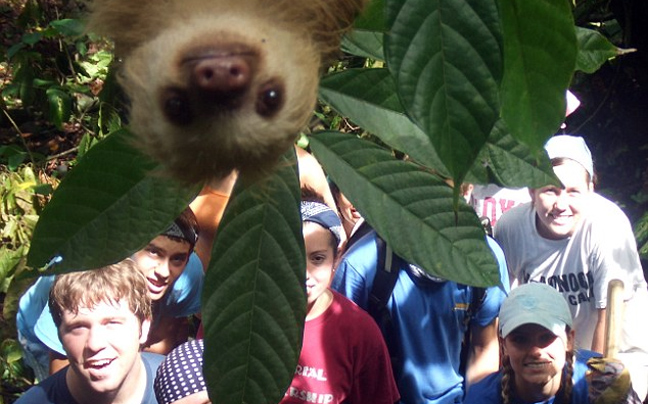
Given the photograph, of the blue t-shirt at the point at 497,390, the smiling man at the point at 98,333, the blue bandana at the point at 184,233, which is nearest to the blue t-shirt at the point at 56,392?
the smiling man at the point at 98,333

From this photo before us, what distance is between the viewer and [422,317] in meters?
2.01

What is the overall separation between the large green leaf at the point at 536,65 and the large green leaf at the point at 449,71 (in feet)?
0.11

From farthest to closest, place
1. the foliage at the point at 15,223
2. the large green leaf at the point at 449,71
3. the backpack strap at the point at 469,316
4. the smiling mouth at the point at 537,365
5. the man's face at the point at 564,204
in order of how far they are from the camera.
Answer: the foliage at the point at 15,223 < the man's face at the point at 564,204 < the backpack strap at the point at 469,316 < the smiling mouth at the point at 537,365 < the large green leaf at the point at 449,71

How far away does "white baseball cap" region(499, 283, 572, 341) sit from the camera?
1937 millimetres

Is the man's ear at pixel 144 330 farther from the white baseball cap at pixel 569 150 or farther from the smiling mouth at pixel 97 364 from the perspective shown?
the white baseball cap at pixel 569 150

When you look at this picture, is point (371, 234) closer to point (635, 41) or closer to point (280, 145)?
point (635, 41)

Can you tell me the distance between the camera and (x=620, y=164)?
4.02 m

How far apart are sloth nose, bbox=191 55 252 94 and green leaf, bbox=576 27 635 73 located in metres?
0.31

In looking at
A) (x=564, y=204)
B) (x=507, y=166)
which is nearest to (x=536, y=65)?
(x=507, y=166)

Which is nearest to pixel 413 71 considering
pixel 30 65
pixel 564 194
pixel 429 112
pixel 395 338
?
pixel 429 112

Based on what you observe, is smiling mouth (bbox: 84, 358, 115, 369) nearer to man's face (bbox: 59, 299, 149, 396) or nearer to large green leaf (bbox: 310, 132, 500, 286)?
man's face (bbox: 59, 299, 149, 396)

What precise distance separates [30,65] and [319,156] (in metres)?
2.35

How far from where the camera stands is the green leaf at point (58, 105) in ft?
8.84

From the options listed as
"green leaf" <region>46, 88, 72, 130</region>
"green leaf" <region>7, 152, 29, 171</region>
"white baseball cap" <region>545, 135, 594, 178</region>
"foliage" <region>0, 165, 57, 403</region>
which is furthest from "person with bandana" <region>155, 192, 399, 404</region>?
"green leaf" <region>7, 152, 29, 171</region>
